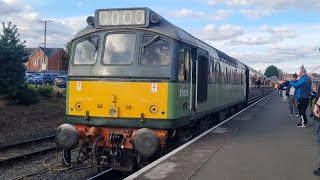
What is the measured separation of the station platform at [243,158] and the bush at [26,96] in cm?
1123

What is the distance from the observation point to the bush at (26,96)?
63.5 ft

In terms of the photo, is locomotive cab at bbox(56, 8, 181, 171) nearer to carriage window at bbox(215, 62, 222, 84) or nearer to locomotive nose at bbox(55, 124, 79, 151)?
locomotive nose at bbox(55, 124, 79, 151)

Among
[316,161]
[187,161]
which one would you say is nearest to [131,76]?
[187,161]

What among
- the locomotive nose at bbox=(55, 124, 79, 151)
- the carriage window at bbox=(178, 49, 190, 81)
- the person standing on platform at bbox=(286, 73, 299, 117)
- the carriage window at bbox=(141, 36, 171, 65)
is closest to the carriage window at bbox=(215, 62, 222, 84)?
the person standing on platform at bbox=(286, 73, 299, 117)

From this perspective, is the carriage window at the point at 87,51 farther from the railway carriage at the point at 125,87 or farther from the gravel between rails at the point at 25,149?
the gravel between rails at the point at 25,149

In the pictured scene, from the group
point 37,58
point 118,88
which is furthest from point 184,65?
point 37,58

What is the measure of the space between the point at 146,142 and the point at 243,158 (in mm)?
2126

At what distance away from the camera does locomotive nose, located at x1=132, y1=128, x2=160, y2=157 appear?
24.8ft

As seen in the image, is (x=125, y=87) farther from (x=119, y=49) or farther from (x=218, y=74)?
(x=218, y=74)

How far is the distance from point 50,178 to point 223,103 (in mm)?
8096

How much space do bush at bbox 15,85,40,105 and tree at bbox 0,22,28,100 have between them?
424mm

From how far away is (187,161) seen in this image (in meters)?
7.77

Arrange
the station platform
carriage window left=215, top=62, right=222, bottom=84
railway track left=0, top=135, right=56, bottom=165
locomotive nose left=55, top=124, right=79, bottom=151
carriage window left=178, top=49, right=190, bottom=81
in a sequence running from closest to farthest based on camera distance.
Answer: the station platform → locomotive nose left=55, top=124, right=79, bottom=151 → carriage window left=178, top=49, right=190, bottom=81 → railway track left=0, top=135, right=56, bottom=165 → carriage window left=215, top=62, right=222, bottom=84

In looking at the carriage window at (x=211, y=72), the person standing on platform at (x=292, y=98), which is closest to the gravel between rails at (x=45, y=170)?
the carriage window at (x=211, y=72)
